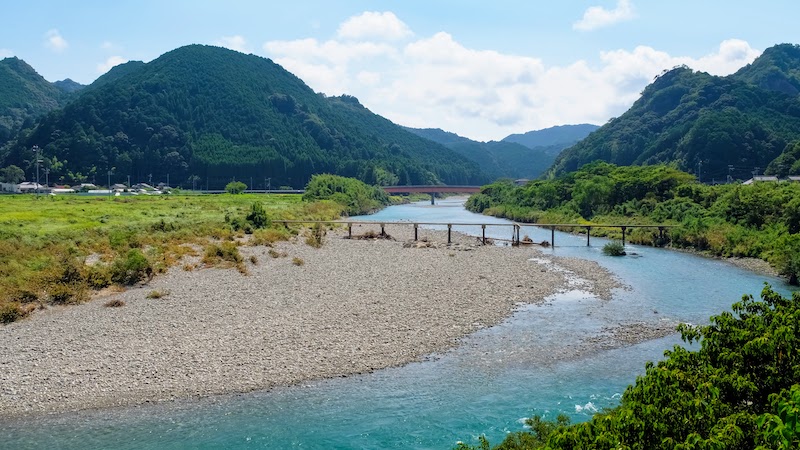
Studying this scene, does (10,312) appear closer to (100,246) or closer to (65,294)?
(65,294)

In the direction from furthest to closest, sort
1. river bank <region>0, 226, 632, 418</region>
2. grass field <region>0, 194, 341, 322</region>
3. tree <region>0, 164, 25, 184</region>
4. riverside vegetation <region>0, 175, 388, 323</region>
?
tree <region>0, 164, 25, 184</region>, riverside vegetation <region>0, 175, 388, 323</region>, grass field <region>0, 194, 341, 322</region>, river bank <region>0, 226, 632, 418</region>

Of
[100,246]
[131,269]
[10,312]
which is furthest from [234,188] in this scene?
[10,312]

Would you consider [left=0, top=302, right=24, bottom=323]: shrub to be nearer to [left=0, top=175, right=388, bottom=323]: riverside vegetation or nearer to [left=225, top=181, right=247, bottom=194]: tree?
[left=0, top=175, right=388, bottom=323]: riverside vegetation

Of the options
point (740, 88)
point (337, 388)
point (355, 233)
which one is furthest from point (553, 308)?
point (740, 88)

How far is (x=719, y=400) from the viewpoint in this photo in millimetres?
8273

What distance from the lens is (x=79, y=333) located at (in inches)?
915

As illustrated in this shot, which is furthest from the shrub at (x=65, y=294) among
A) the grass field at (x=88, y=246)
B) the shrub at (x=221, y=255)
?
the shrub at (x=221, y=255)

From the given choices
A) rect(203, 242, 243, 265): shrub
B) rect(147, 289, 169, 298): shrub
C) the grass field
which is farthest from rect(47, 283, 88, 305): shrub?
rect(203, 242, 243, 265): shrub

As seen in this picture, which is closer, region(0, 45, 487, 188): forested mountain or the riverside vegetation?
the riverside vegetation

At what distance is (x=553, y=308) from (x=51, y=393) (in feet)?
76.3

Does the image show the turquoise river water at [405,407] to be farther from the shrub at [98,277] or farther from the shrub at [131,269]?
the shrub at [131,269]

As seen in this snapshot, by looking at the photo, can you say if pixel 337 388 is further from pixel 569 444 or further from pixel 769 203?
pixel 769 203

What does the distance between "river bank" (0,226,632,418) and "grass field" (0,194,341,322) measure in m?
1.57

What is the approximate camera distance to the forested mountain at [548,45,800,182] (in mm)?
127625
